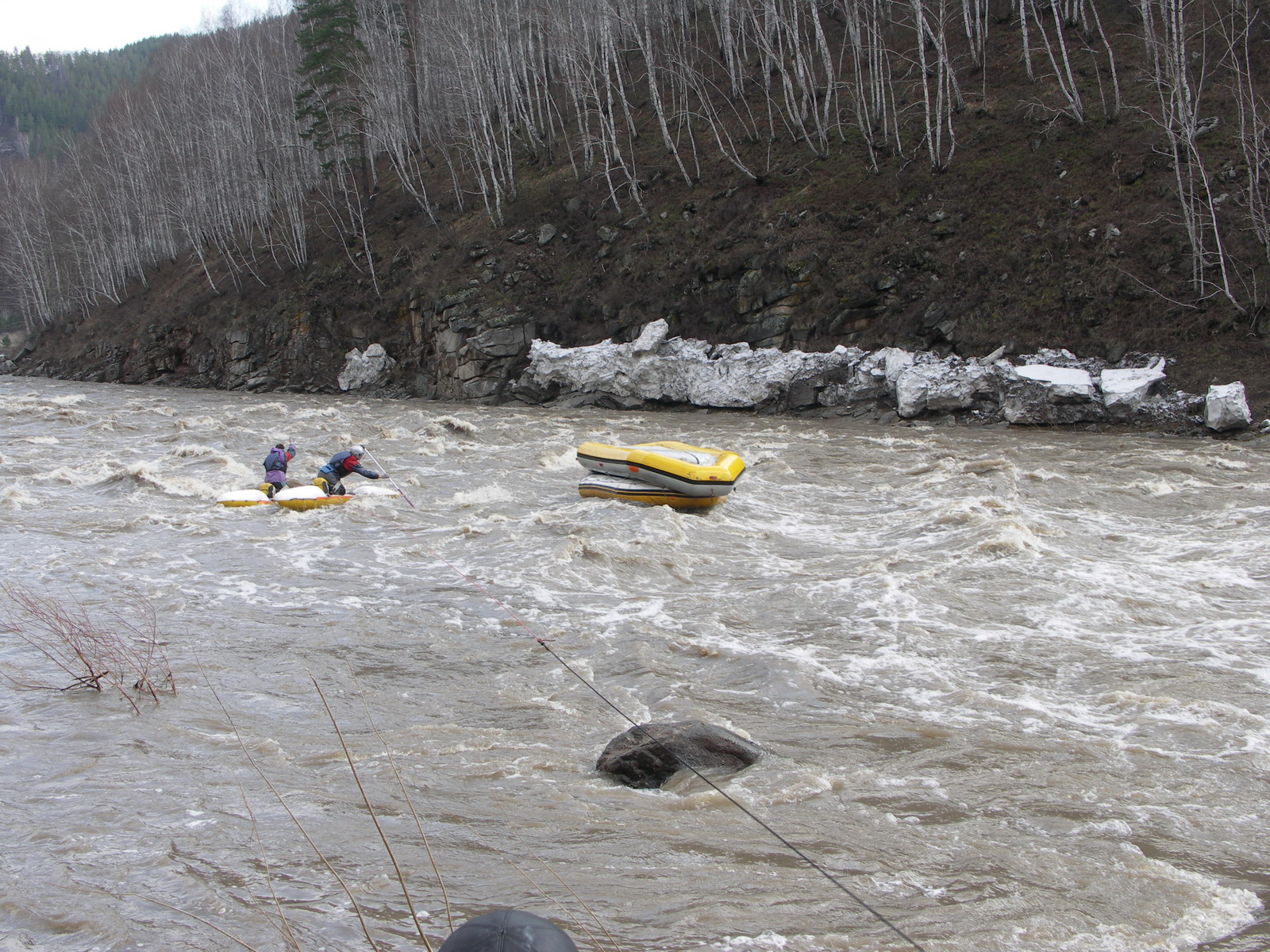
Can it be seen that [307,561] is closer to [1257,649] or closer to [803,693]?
[803,693]

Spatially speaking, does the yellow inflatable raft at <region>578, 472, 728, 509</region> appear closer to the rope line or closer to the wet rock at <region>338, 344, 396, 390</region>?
the rope line

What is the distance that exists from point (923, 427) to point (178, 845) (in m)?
15.4

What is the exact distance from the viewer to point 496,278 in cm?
2756

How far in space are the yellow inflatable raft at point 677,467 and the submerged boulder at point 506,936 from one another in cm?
818

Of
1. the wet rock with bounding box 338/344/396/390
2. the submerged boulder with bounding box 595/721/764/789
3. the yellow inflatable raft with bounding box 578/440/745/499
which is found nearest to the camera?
the submerged boulder with bounding box 595/721/764/789

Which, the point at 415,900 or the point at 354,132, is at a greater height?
the point at 354,132

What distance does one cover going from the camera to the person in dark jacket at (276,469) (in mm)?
10773

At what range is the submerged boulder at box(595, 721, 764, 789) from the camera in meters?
3.97

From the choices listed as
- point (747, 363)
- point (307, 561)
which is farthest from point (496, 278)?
point (307, 561)

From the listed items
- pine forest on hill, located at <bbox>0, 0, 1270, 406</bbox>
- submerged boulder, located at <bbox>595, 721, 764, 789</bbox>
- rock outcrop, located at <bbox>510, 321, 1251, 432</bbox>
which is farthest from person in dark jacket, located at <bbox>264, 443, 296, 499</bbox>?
pine forest on hill, located at <bbox>0, 0, 1270, 406</bbox>

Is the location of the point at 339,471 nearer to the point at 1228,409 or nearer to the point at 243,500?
the point at 243,500

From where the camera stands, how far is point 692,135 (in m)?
27.9

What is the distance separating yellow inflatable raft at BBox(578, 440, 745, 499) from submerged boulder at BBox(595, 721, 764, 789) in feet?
18.7

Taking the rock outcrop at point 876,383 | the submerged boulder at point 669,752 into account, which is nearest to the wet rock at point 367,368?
the rock outcrop at point 876,383
